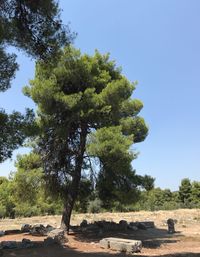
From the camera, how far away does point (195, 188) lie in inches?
2307

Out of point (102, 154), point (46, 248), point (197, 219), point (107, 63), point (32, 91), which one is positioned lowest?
point (46, 248)

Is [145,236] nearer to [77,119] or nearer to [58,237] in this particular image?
[58,237]

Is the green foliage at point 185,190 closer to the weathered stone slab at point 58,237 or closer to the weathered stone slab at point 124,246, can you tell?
the weathered stone slab at point 58,237

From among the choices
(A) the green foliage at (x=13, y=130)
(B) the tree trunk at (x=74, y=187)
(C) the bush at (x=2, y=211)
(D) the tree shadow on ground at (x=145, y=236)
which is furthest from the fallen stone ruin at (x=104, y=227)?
(C) the bush at (x=2, y=211)

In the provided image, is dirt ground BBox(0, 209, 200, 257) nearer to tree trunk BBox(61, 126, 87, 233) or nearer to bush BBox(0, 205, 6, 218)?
tree trunk BBox(61, 126, 87, 233)

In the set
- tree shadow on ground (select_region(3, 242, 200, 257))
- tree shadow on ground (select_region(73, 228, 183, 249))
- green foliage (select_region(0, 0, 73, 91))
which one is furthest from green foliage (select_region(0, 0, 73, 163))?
tree shadow on ground (select_region(73, 228, 183, 249))

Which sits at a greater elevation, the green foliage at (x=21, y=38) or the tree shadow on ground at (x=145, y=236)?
the green foliage at (x=21, y=38)

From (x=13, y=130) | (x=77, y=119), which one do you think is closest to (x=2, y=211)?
(x=77, y=119)

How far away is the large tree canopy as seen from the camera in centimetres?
1909

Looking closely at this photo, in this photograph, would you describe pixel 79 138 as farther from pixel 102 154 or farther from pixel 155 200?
pixel 155 200

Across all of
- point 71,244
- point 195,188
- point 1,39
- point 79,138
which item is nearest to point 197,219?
point 79,138

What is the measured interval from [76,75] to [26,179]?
5655mm

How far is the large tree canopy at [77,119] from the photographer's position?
1909 cm

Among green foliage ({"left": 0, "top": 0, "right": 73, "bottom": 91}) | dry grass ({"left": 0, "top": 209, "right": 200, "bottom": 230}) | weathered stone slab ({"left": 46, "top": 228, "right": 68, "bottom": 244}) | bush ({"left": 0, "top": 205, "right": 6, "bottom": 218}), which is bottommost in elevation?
weathered stone slab ({"left": 46, "top": 228, "right": 68, "bottom": 244})
